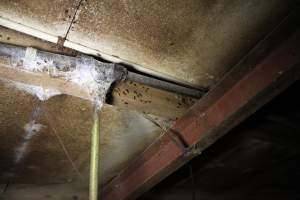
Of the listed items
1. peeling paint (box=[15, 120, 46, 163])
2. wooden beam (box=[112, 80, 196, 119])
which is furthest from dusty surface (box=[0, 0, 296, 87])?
peeling paint (box=[15, 120, 46, 163])

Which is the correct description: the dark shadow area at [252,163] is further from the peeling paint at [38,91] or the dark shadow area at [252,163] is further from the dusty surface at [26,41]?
the dusty surface at [26,41]

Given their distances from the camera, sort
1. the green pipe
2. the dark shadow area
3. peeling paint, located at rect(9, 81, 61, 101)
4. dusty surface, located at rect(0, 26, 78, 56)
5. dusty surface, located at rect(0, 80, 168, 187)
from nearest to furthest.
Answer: the green pipe, dusty surface, located at rect(0, 26, 78, 56), peeling paint, located at rect(9, 81, 61, 101), dusty surface, located at rect(0, 80, 168, 187), the dark shadow area

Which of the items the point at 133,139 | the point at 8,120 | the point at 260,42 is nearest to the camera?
the point at 260,42

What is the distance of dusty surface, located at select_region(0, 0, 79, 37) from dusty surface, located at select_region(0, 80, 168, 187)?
0.39 metres

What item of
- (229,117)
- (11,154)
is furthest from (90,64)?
(11,154)

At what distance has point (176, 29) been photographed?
3.74 ft

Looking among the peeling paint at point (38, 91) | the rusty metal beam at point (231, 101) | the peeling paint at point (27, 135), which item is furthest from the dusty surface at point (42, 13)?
the rusty metal beam at point (231, 101)

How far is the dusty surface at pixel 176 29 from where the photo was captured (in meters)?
1.04

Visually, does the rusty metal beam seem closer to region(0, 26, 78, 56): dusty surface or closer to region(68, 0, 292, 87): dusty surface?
region(68, 0, 292, 87): dusty surface

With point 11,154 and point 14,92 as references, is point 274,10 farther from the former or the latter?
point 11,154

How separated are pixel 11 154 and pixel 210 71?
1513 millimetres

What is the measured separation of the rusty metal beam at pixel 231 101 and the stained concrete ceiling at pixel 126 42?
0.22ft

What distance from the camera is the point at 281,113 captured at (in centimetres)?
210

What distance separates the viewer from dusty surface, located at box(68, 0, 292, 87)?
3.41ft
